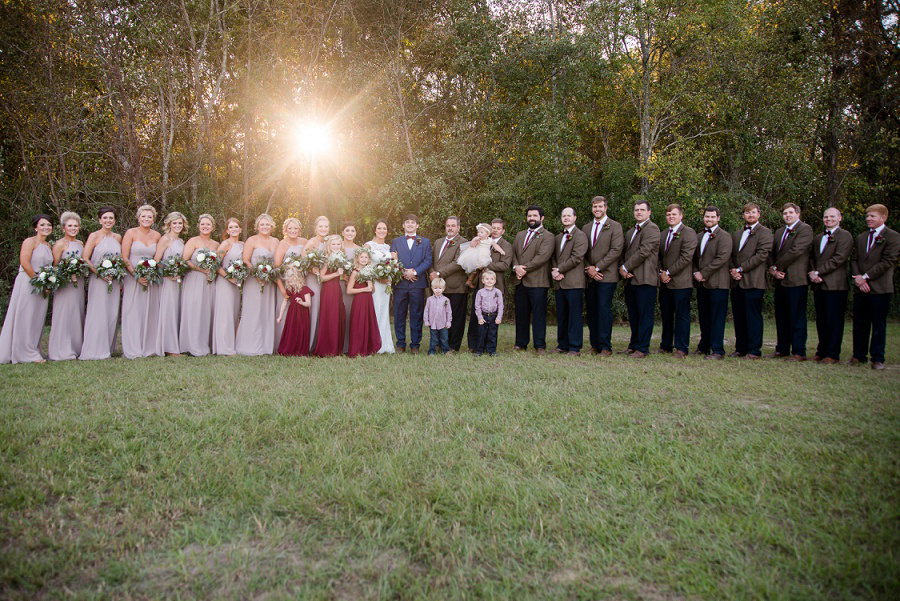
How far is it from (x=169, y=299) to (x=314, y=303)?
2405mm

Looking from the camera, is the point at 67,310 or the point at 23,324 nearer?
the point at 23,324

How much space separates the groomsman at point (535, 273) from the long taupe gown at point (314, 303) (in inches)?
135

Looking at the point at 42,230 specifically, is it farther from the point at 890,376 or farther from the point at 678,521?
the point at 890,376

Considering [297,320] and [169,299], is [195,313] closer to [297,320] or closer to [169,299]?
[169,299]

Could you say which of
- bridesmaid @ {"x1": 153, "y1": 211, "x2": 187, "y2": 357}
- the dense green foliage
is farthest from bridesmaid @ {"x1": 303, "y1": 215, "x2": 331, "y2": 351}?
the dense green foliage

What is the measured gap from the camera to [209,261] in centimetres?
938

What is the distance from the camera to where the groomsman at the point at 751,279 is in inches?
361

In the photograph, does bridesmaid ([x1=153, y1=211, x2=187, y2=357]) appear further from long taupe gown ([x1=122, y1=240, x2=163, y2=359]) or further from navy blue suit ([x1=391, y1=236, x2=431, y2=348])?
navy blue suit ([x1=391, y1=236, x2=431, y2=348])

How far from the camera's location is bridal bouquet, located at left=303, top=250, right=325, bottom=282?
366 inches

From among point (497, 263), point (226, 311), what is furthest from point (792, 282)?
point (226, 311)

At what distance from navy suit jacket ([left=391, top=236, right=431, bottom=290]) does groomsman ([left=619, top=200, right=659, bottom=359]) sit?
340cm

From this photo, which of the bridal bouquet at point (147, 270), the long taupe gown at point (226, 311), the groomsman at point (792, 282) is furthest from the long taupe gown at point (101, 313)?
the groomsman at point (792, 282)

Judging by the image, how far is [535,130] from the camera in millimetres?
17562

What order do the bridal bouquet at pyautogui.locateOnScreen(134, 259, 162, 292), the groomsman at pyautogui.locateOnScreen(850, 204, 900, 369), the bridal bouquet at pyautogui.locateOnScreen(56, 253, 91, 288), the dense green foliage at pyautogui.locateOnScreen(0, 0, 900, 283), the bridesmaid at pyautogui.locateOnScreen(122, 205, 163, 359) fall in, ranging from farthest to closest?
the dense green foliage at pyautogui.locateOnScreen(0, 0, 900, 283) < the bridesmaid at pyautogui.locateOnScreen(122, 205, 163, 359) < the bridal bouquet at pyautogui.locateOnScreen(134, 259, 162, 292) < the bridal bouquet at pyautogui.locateOnScreen(56, 253, 91, 288) < the groomsman at pyautogui.locateOnScreen(850, 204, 900, 369)
